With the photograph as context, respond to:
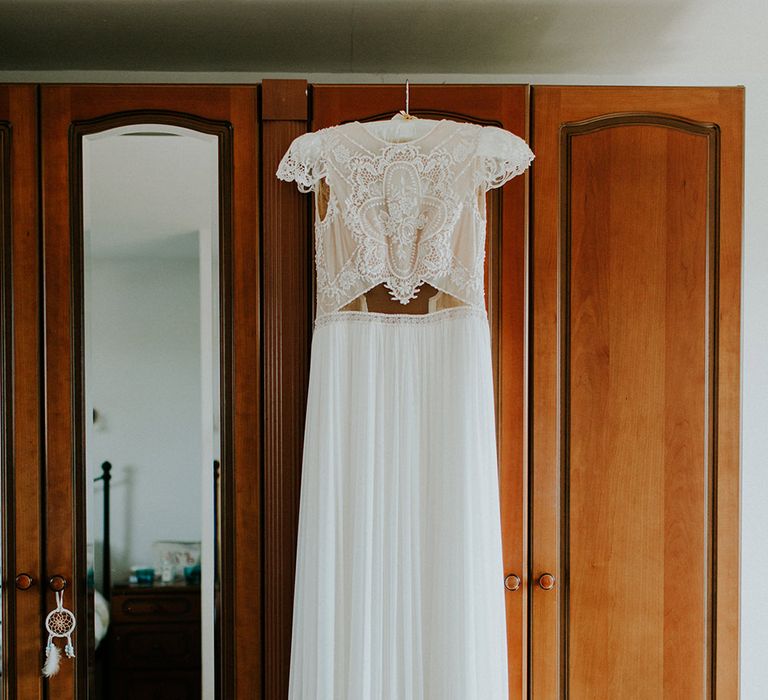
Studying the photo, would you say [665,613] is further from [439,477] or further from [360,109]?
[360,109]

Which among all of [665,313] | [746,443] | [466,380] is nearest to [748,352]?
[746,443]

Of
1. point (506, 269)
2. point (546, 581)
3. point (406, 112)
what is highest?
point (406, 112)

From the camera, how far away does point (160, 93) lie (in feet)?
5.09

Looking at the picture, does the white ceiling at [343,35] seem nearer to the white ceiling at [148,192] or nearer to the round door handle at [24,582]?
the white ceiling at [148,192]

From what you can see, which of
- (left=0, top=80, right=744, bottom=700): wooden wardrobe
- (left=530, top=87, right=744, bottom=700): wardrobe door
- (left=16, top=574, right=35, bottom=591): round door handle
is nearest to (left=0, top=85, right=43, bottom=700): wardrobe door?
(left=16, top=574, right=35, bottom=591): round door handle

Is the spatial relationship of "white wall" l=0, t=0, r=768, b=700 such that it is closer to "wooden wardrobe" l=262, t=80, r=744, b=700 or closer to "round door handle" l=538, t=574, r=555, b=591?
"wooden wardrobe" l=262, t=80, r=744, b=700

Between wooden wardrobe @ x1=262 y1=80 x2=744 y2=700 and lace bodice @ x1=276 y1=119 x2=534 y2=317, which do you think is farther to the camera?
wooden wardrobe @ x1=262 y1=80 x2=744 y2=700

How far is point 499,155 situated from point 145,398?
943mm

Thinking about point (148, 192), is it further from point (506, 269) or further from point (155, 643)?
point (155, 643)

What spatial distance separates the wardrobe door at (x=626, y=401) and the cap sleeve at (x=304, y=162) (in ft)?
1.63

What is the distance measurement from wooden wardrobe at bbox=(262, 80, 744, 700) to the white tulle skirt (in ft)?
0.40

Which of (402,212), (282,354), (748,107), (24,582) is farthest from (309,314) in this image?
(748,107)

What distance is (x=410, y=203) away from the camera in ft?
4.75

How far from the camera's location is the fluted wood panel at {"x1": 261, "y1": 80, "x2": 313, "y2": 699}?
1.56 metres
